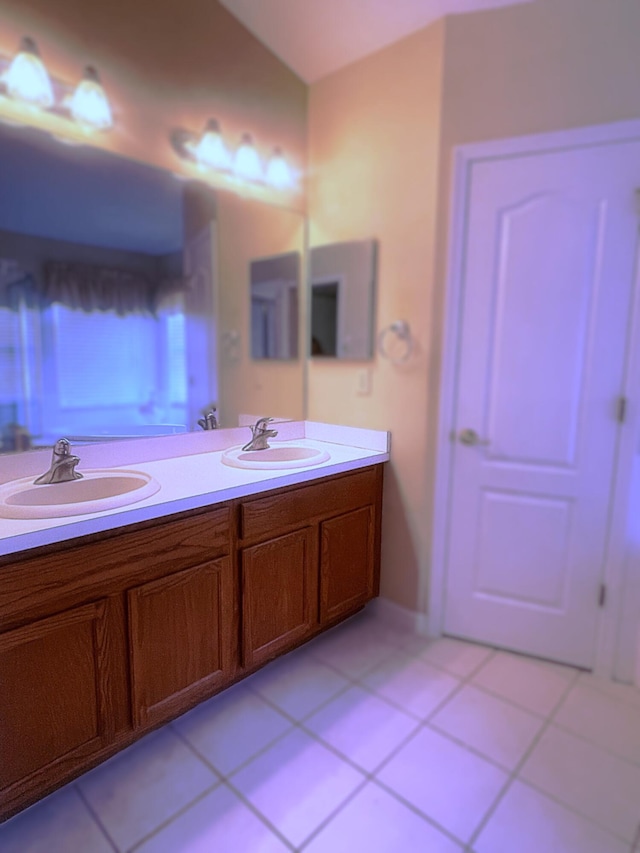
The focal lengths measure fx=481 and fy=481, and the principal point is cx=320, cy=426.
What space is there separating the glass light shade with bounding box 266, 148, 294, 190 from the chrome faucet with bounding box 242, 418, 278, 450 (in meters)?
1.04

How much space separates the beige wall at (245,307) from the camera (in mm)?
1802

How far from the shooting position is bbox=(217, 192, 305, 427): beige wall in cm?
180

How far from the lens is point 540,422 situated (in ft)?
6.13

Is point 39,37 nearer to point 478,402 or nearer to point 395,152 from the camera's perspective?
point 395,152

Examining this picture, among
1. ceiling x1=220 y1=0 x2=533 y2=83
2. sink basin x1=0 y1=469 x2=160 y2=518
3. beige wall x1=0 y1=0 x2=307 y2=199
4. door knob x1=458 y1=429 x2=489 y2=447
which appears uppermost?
ceiling x1=220 y1=0 x2=533 y2=83

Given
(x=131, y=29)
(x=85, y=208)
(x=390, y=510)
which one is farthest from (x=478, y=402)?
(x=131, y=29)

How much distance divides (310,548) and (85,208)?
4.10 feet

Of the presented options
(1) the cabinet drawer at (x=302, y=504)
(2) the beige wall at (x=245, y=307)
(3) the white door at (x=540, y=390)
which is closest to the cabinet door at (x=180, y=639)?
(1) the cabinet drawer at (x=302, y=504)

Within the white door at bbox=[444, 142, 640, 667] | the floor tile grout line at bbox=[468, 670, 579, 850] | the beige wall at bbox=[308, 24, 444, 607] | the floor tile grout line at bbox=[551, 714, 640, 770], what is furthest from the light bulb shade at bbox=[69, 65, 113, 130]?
the floor tile grout line at bbox=[551, 714, 640, 770]

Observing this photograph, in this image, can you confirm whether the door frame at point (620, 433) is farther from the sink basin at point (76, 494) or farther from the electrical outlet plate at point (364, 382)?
the sink basin at point (76, 494)

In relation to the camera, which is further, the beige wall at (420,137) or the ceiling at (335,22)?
the ceiling at (335,22)

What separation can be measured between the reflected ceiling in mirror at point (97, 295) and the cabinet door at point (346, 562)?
658 mm

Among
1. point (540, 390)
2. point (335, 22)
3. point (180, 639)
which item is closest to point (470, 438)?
point (540, 390)

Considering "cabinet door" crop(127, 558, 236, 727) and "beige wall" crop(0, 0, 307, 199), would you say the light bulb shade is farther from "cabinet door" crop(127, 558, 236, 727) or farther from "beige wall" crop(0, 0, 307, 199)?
"cabinet door" crop(127, 558, 236, 727)
